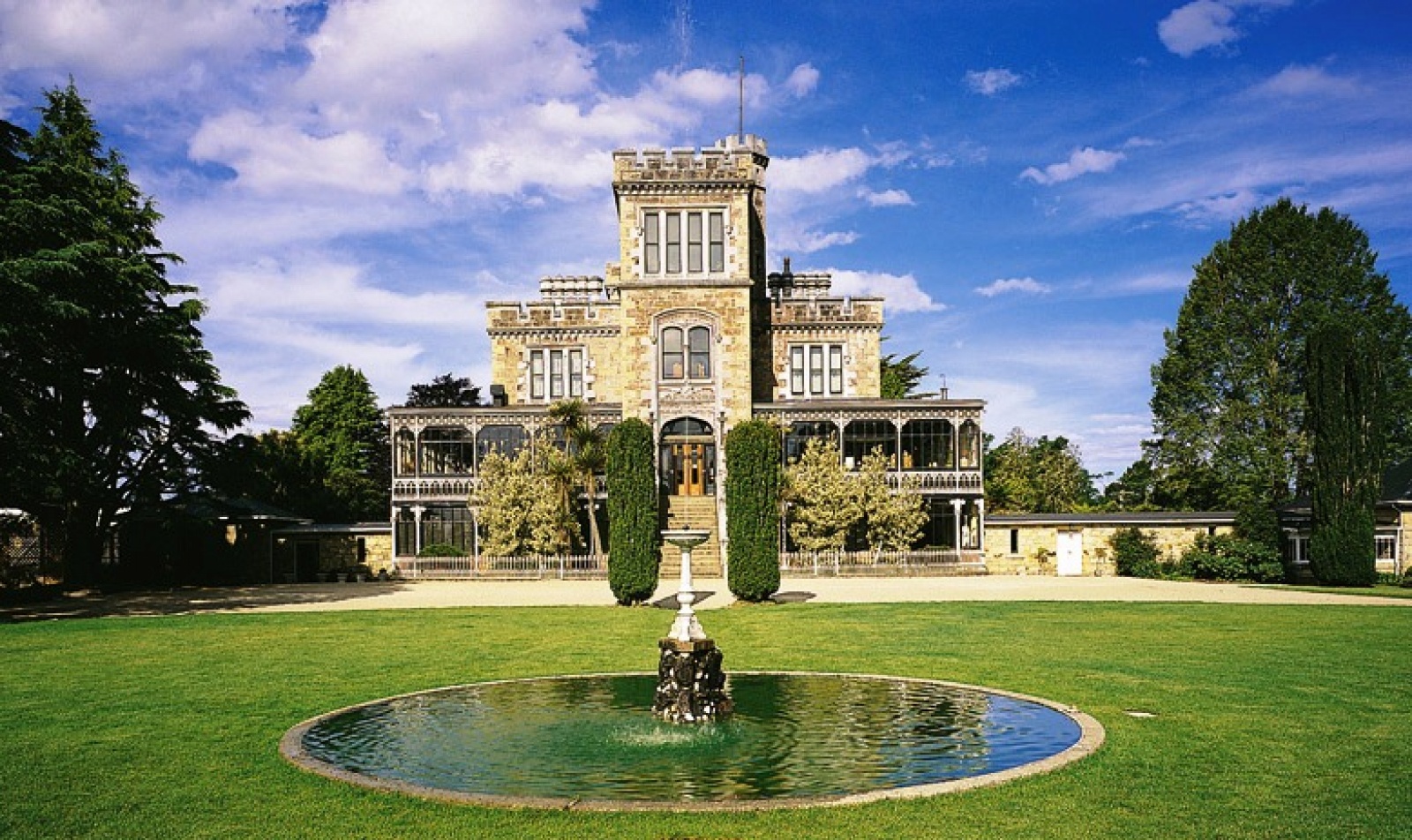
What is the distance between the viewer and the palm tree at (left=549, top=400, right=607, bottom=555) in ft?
135

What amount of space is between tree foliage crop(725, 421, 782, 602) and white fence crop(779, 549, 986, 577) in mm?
12052

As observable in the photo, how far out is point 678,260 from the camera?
44.9m

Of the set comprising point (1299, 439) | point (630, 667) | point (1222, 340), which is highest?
point (1222, 340)

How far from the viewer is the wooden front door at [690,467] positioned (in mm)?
45062

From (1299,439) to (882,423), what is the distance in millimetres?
18805

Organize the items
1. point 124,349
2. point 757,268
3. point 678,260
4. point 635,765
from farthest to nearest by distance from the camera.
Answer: point 757,268, point 678,260, point 124,349, point 635,765

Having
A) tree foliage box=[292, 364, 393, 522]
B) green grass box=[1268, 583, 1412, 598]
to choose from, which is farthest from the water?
tree foliage box=[292, 364, 393, 522]

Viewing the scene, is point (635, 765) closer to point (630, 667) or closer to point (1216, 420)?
point (630, 667)

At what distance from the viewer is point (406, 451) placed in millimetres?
48281

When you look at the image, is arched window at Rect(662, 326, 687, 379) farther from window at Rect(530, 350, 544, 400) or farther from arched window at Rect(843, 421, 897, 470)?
window at Rect(530, 350, 544, 400)

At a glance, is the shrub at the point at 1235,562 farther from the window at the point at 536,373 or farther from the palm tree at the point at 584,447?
the window at the point at 536,373

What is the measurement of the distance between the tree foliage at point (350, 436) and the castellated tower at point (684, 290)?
68.1 feet

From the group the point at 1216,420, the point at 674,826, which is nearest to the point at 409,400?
the point at 1216,420

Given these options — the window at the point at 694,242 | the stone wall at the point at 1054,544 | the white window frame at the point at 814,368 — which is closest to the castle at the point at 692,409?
the window at the point at 694,242
